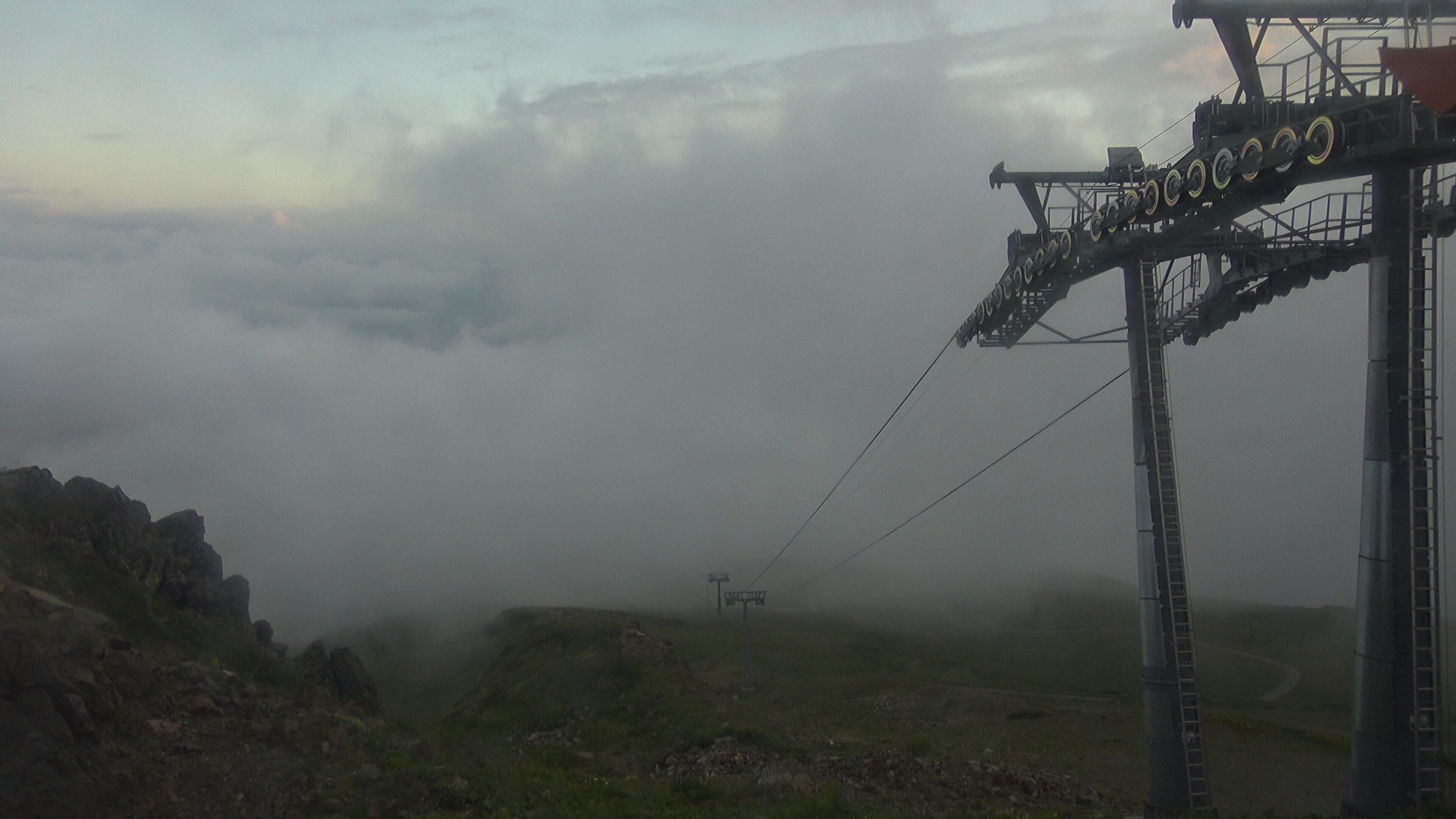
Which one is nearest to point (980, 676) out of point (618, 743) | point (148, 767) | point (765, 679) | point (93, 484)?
point (765, 679)

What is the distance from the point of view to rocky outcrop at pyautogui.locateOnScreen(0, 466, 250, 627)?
33531 mm

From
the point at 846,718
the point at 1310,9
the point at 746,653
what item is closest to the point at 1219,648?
Answer: the point at 746,653

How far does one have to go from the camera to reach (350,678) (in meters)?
47.8

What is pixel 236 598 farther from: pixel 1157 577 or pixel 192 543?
pixel 1157 577

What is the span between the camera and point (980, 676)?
92.3 metres

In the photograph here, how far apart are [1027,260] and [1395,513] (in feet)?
42.2

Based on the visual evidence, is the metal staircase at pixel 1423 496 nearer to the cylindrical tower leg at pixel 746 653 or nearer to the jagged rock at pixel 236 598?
the jagged rock at pixel 236 598

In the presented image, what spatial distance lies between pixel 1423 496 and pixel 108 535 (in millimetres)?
43872

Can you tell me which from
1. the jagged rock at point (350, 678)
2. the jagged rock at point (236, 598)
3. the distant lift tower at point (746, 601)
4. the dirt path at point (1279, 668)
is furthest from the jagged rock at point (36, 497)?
the dirt path at point (1279, 668)

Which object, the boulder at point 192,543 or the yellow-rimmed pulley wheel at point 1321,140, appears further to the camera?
the boulder at point 192,543

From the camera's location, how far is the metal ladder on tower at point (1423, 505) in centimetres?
1939

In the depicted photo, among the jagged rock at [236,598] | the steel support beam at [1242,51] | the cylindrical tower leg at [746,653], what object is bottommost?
the cylindrical tower leg at [746,653]

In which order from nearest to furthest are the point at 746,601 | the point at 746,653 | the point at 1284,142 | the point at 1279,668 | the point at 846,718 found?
the point at 1284,142
the point at 846,718
the point at 746,601
the point at 746,653
the point at 1279,668

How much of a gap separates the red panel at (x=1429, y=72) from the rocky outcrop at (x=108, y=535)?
40.6 meters
